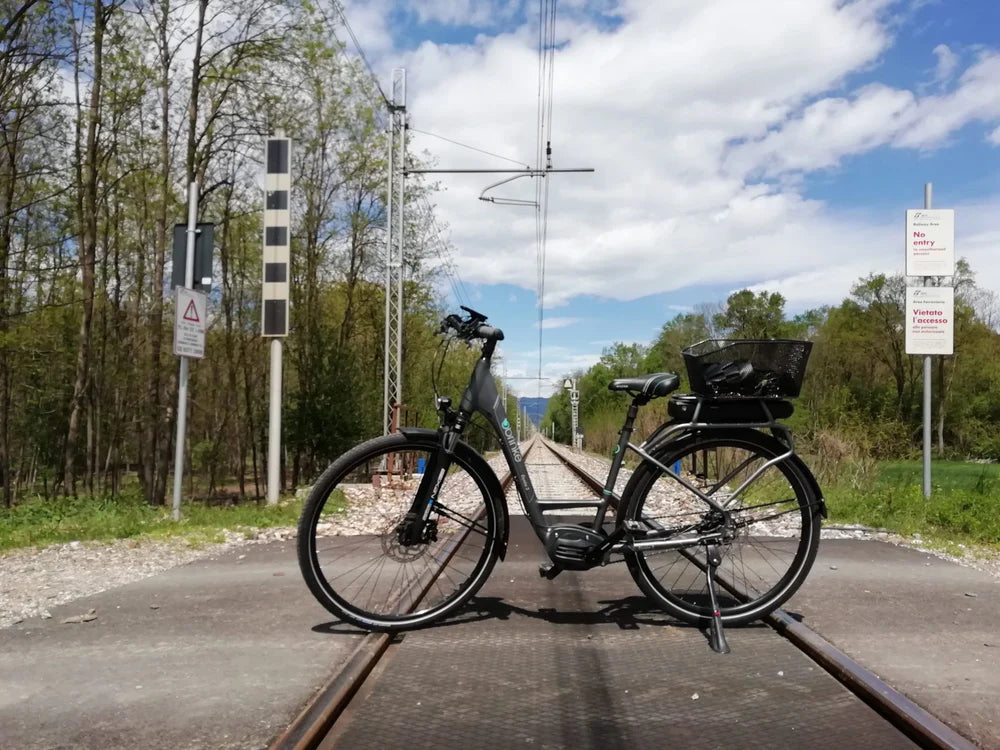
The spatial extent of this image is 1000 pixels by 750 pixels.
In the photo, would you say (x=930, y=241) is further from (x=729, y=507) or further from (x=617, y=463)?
(x=617, y=463)

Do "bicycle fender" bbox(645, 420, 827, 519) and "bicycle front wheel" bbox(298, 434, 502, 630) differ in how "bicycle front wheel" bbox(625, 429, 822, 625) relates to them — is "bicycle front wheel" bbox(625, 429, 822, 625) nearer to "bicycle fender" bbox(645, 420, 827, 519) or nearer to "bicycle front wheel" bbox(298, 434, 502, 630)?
"bicycle fender" bbox(645, 420, 827, 519)

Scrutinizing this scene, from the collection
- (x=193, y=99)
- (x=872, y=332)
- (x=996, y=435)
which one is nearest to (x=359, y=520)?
(x=193, y=99)

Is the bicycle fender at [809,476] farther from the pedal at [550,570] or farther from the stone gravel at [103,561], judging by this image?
the pedal at [550,570]

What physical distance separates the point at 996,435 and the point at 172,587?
60.0 meters

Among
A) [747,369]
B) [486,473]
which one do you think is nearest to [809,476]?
[747,369]

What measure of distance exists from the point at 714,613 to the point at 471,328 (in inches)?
72.4

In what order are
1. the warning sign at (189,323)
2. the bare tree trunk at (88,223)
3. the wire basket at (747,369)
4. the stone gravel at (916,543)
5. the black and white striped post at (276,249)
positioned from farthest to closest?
the bare tree trunk at (88,223) → the black and white striped post at (276,249) → the warning sign at (189,323) → the stone gravel at (916,543) → the wire basket at (747,369)

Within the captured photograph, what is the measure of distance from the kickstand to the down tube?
0.87 meters

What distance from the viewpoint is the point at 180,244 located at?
8.89 m

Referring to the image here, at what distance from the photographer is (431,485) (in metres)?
3.87

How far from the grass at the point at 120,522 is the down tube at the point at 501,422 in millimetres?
3795

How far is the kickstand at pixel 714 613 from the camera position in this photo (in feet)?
11.4

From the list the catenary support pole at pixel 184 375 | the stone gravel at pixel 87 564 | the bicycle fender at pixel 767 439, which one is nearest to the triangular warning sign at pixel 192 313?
the catenary support pole at pixel 184 375

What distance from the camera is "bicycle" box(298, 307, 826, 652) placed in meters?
3.72
